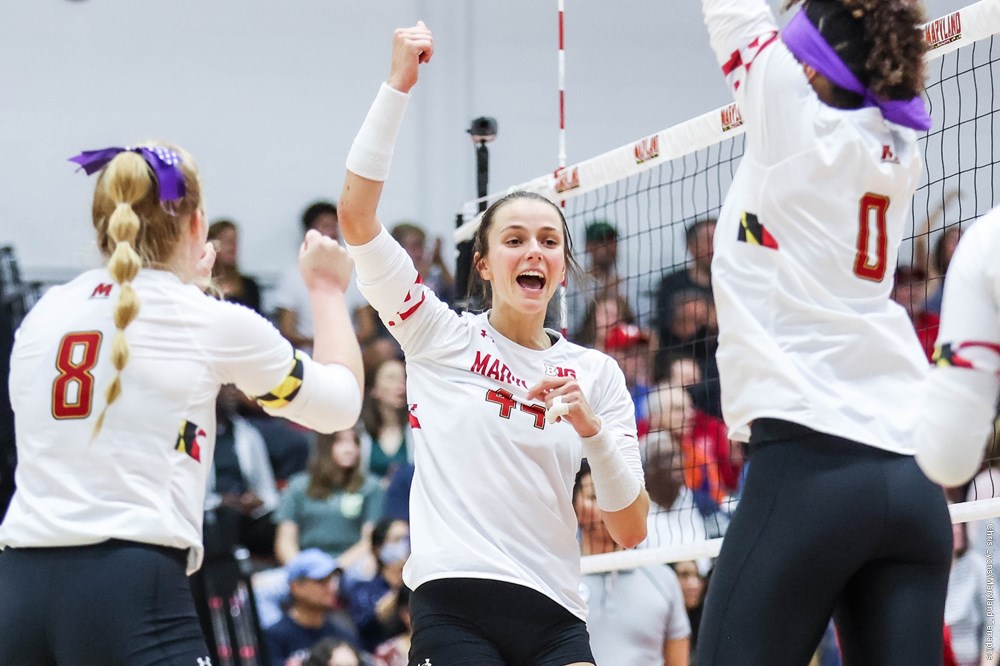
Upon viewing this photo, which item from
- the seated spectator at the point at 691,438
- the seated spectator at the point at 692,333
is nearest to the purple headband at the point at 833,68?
the seated spectator at the point at 691,438

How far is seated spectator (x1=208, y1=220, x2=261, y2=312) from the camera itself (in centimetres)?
882

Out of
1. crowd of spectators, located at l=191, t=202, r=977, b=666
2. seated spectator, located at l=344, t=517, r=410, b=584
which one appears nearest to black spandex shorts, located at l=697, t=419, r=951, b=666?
crowd of spectators, located at l=191, t=202, r=977, b=666

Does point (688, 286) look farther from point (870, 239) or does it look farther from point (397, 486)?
point (870, 239)

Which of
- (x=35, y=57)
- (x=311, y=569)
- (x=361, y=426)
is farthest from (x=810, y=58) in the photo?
(x=35, y=57)

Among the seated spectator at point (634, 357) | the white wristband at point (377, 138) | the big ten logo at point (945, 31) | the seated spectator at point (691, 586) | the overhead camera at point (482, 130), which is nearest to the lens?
the white wristband at point (377, 138)

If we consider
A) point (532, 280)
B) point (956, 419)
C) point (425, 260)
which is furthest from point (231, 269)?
point (956, 419)

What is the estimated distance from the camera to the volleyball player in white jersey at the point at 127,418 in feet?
9.42

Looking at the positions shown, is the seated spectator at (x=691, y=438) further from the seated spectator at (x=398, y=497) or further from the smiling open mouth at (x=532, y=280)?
the smiling open mouth at (x=532, y=280)

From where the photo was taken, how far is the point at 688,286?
27.1ft

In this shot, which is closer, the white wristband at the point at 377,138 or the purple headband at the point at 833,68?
the purple headband at the point at 833,68

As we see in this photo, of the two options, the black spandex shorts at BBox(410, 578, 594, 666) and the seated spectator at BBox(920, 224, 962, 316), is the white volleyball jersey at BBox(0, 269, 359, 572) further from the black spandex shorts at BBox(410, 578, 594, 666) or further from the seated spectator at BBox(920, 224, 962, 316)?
the seated spectator at BBox(920, 224, 962, 316)

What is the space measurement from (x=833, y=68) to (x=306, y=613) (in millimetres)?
5152

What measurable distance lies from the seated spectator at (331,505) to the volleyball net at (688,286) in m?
1.55

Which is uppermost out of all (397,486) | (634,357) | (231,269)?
(231,269)
